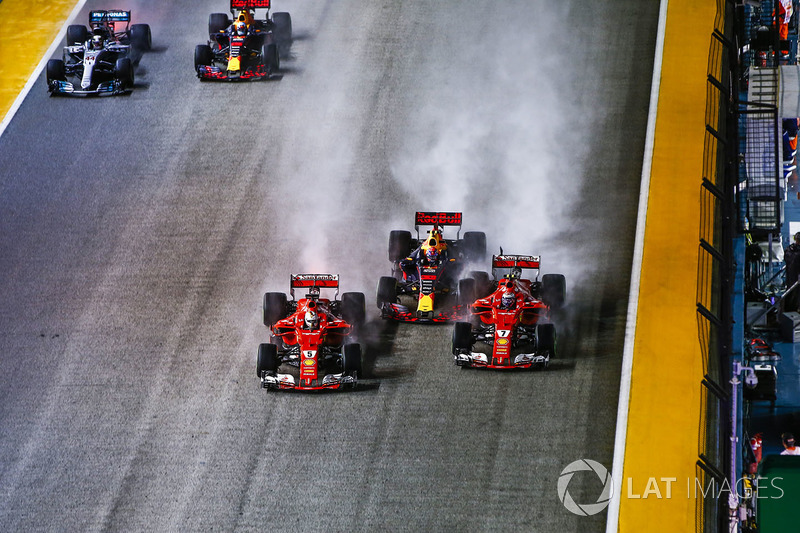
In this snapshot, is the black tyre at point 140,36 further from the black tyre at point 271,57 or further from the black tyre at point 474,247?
the black tyre at point 474,247

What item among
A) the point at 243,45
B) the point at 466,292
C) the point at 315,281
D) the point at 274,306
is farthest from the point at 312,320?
the point at 243,45

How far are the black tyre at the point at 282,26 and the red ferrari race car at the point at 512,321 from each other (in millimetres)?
11490

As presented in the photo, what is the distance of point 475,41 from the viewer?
115ft

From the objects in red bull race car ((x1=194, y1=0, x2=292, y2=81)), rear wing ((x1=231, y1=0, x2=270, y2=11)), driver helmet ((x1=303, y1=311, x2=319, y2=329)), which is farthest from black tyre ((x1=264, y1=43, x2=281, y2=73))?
driver helmet ((x1=303, y1=311, x2=319, y2=329))

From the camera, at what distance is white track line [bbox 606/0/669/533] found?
22.8 m

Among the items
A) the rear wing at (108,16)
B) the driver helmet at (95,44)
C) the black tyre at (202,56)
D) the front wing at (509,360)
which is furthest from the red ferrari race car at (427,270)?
the rear wing at (108,16)

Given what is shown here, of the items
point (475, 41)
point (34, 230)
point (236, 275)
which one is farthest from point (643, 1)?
point (34, 230)

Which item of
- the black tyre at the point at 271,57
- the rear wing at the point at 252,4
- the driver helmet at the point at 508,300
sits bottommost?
the driver helmet at the point at 508,300

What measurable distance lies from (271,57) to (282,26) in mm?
1509

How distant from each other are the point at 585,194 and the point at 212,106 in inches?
369

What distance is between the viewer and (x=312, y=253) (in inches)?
1121

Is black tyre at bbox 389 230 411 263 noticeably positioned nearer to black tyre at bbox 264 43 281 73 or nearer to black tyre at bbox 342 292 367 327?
black tyre at bbox 342 292 367 327

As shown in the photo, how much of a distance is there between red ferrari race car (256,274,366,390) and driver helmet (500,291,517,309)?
267cm

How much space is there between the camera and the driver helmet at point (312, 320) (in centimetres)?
2464
